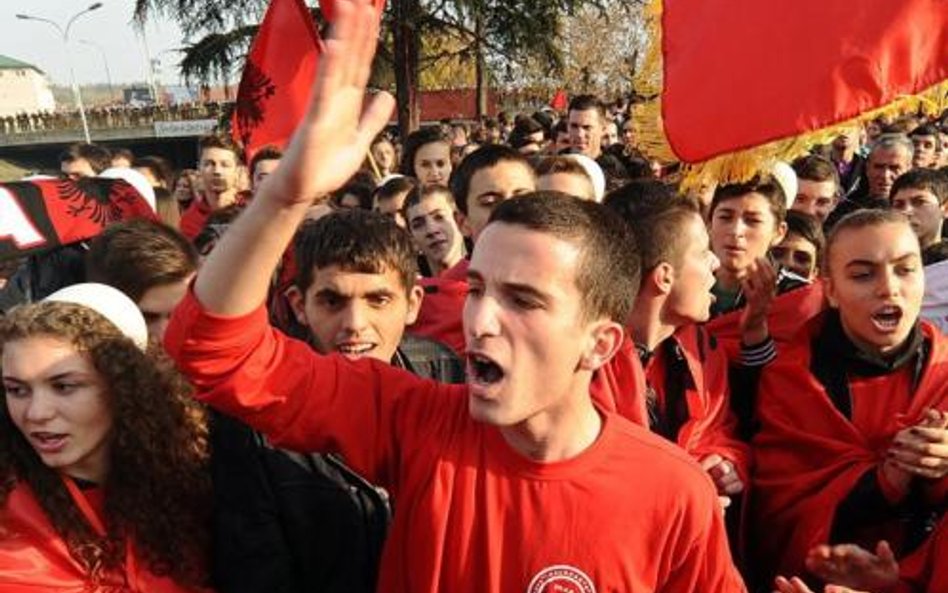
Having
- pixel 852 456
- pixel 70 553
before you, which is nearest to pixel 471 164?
pixel 852 456

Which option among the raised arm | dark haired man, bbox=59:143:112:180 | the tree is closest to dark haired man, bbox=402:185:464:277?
the raised arm

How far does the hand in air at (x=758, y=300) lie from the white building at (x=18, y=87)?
8537cm

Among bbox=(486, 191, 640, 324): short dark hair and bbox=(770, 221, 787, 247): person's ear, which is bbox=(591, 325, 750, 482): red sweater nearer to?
bbox=(486, 191, 640, 324): short dark hair

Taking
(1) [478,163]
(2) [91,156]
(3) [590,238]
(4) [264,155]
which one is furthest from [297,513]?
(2) [91,156]

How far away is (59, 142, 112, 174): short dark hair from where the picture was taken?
6418 mm

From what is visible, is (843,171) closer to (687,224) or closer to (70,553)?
(687,224)

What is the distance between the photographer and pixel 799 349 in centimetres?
254

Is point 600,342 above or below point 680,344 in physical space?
above

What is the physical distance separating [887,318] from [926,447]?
45 cm

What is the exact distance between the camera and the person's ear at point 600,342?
1678 mm

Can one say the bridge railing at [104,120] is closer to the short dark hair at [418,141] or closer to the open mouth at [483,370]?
the short dark hair at [418,141]

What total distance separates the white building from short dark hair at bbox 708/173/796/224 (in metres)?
84.5

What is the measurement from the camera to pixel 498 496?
1.64 meters

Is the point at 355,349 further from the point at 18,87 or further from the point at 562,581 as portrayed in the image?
the point at 18,87
